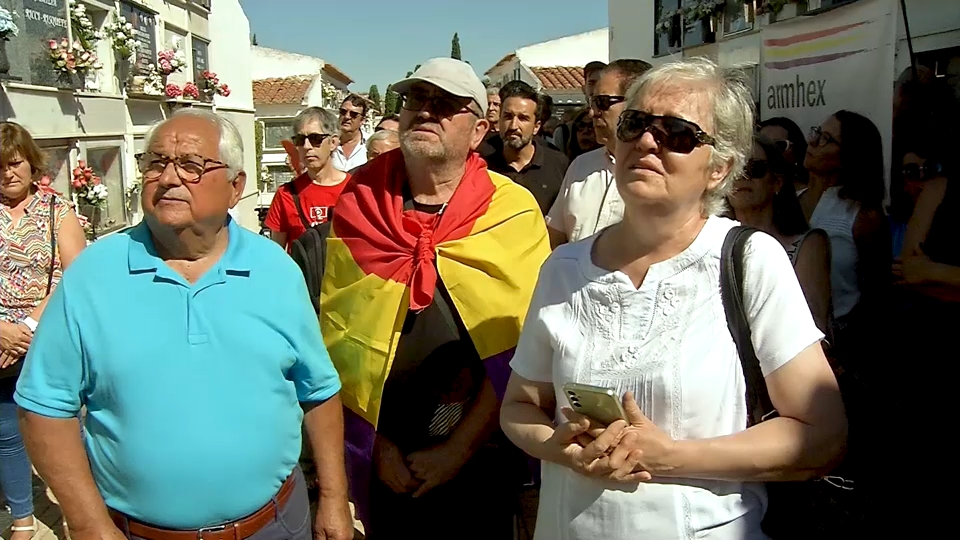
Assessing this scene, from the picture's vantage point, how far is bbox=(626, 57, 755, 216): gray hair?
5.77ft

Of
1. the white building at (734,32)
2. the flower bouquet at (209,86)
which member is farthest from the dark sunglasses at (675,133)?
the flower bouquet at (209,86)

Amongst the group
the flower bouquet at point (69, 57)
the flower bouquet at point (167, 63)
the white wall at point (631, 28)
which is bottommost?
the flower bouquet at point (69, 57)

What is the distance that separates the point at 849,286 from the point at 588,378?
188 centimetres

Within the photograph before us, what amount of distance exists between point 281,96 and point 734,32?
2122cm

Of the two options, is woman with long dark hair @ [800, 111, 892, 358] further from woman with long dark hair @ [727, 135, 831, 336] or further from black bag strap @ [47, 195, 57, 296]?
black bag strap @ [47, 195, 57, 296]

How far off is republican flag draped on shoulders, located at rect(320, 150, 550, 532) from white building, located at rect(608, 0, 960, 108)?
0.91m

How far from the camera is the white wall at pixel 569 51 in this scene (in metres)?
27.8

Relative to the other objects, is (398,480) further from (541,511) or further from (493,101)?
(493,101)

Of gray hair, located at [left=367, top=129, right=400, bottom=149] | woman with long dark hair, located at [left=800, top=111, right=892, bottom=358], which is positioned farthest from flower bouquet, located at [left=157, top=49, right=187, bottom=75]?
woman with long dark hair, located at [left=800, top=111, right=892, bottom=358]

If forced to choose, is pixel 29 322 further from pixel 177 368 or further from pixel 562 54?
pixel 562 54

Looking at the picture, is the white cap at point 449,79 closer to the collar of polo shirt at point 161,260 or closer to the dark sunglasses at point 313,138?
the collar of polo shirt at point 161,260

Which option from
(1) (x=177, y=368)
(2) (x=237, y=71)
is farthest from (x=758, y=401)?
(2) (x=237, y=71)

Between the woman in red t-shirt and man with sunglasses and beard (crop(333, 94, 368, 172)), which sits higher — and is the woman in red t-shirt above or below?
below

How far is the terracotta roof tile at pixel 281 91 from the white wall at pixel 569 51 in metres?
8.01
